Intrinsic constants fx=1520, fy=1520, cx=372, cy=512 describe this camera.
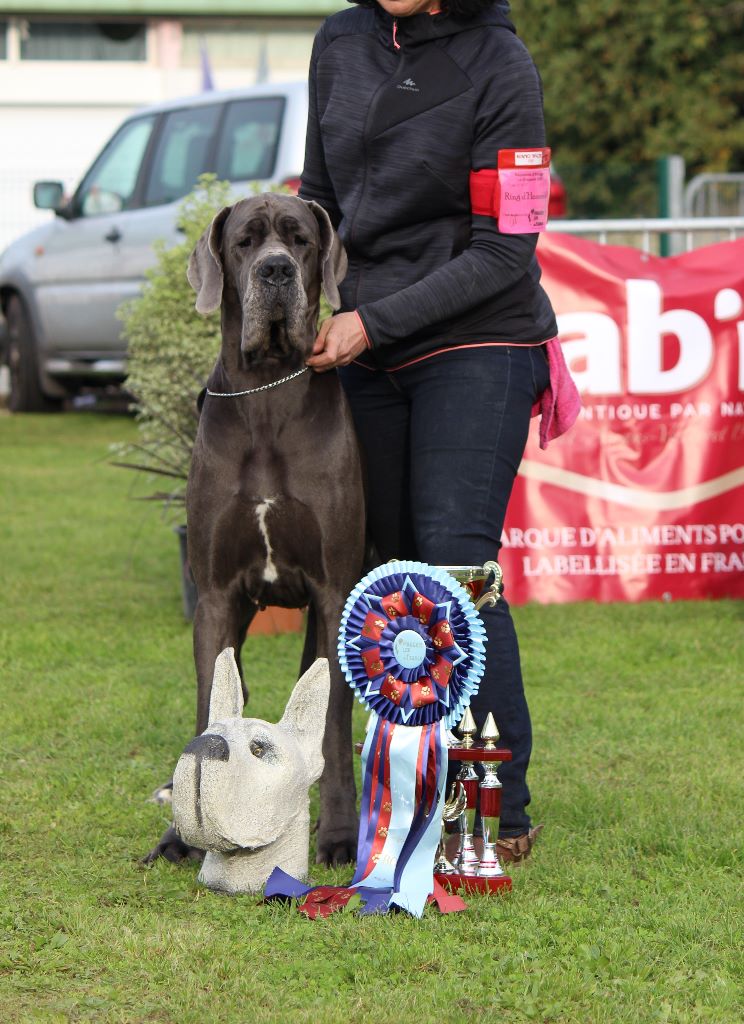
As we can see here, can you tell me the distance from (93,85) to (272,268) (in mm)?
24887

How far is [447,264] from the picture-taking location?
3.59 metres

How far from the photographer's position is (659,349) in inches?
268

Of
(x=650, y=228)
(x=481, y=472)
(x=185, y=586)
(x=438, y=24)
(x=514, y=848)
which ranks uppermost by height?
(x=438, y=24)

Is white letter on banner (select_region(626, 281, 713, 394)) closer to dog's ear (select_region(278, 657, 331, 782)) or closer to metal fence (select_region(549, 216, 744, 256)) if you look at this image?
metal fence (select_region(549, 216, 744, 256))

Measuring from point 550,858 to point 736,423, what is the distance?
3613mm

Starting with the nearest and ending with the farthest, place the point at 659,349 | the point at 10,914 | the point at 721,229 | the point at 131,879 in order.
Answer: the point at 10,914 < the point at 131,879 < the point at 659,349 < the point at 721,229

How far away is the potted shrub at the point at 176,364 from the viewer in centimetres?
646

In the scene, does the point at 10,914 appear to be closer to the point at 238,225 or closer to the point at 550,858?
the point at 550,858

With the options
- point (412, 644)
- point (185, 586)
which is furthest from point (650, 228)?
point (412, 644)

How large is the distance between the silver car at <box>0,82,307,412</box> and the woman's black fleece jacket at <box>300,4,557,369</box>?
6.70m

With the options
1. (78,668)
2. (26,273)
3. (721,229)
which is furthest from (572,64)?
(78,668)

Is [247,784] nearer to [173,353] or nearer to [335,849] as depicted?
[335,849]

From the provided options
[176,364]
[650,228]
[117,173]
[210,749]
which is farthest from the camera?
[117,173]

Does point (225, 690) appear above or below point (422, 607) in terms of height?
below
